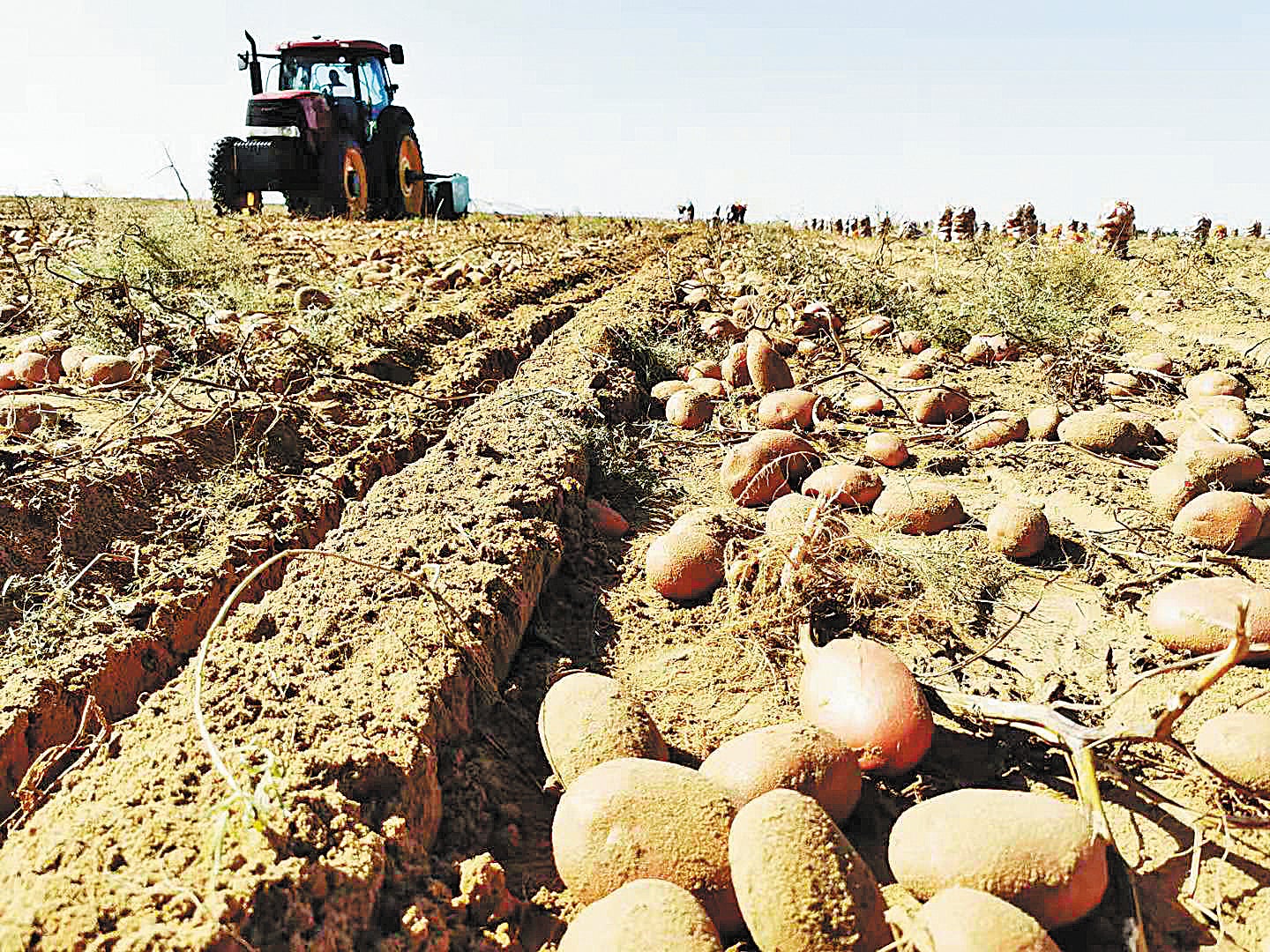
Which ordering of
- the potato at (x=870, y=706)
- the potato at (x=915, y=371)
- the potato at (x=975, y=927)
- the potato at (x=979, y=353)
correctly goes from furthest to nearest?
the potato at (x=979, y=353) < the potato at (x=915, y=371) < the potato at (x=870, y=706) < the potato at (x=975, y=927)

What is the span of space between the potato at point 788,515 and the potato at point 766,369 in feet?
5.47

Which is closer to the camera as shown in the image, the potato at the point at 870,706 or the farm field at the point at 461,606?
the farm field at the point at 461,606

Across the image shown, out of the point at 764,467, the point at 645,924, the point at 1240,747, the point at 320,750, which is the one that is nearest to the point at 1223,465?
the point at 764,467

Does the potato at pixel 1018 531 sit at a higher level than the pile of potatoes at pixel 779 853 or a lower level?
higher

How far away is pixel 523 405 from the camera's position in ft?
14.1

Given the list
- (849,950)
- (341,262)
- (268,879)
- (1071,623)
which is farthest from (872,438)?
(341,262)

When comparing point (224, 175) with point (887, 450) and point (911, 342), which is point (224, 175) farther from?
point (887, 450)

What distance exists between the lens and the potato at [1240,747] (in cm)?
193

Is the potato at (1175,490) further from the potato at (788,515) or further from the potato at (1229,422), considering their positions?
the potato at (788,515)

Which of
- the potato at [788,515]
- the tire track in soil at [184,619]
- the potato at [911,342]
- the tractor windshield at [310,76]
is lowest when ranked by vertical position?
the tire track in soil at [184,619]

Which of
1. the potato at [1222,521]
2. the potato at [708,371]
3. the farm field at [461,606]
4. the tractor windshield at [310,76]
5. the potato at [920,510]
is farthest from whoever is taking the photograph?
the tractor windshield at [310,76]

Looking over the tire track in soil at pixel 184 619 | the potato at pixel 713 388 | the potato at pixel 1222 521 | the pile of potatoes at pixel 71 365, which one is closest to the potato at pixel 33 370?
the pile of potatoes at pixel 71 365

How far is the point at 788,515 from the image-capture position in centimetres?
307

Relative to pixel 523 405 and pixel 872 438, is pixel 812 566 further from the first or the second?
pixel 523 405
